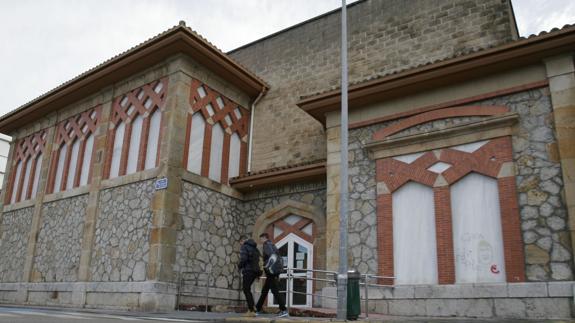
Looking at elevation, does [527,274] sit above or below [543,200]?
below

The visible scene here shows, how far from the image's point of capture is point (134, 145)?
47.2 ft

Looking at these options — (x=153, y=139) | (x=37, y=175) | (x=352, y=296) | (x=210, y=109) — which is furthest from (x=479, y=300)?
(x=37, y=175)

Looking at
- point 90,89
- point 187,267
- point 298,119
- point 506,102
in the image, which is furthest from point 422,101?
point 90,89

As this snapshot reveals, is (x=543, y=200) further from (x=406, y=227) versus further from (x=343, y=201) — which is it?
(x=343, y=201)

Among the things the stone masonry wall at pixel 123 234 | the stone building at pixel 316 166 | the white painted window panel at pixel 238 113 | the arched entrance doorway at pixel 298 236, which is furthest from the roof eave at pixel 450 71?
the stone masonry wall at pixel 123 234

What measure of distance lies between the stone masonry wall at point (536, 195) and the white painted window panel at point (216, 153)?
5.15 metres

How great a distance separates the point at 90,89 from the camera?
1583cm

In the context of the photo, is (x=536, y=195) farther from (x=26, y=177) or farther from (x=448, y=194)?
(x=26, y=177)

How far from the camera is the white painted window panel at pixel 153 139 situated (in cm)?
1364

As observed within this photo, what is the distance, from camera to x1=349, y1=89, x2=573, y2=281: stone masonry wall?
8.80 metres

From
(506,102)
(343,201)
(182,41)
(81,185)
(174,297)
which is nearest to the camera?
(343,201)

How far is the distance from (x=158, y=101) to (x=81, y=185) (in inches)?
153

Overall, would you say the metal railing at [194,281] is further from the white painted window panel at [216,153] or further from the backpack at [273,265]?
the backpack at [273,265]

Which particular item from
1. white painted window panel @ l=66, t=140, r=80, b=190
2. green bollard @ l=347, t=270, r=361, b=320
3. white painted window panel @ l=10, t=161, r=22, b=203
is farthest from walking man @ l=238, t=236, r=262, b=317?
white painted window panel @ l=10, t=161, r=22, b=203
